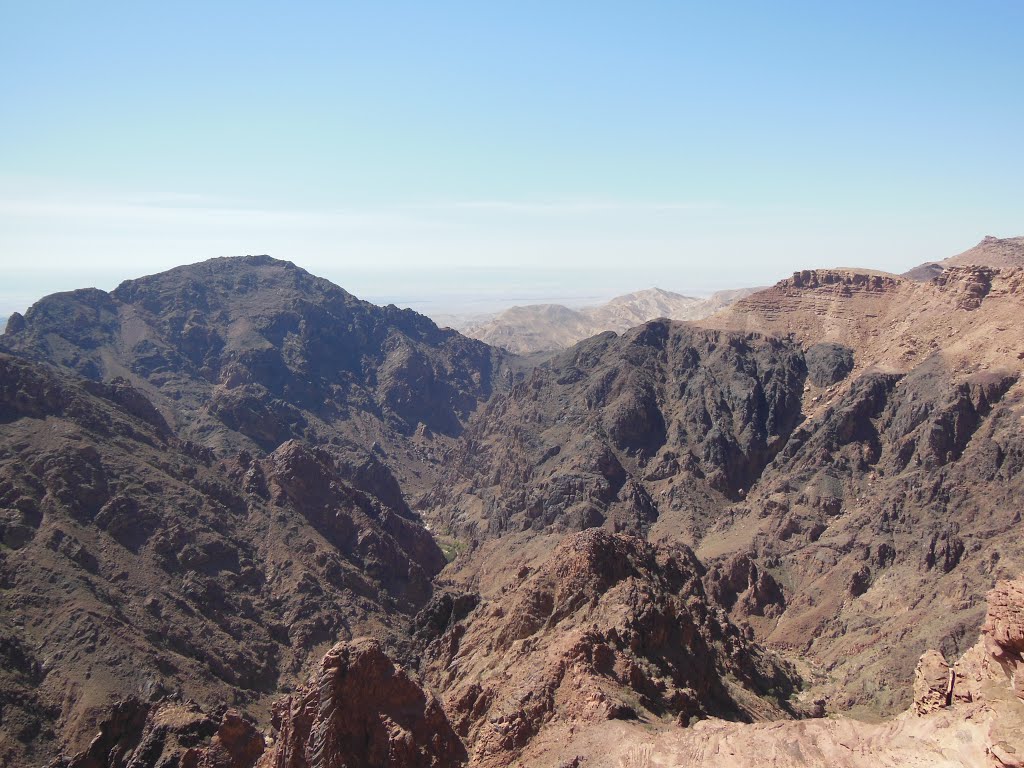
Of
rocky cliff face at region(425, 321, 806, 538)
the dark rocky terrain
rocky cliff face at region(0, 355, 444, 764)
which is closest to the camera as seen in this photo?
the dark rocky terrain

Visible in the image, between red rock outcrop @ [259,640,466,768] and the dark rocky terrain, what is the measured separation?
140 millimetres

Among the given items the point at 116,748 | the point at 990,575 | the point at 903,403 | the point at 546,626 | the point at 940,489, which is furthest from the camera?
the point at 903,403

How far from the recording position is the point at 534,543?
415 ft

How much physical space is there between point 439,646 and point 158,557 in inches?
1654

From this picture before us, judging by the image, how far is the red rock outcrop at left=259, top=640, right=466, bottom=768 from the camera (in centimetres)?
4012

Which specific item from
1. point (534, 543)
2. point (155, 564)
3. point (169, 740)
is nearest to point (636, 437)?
point (534, 543)

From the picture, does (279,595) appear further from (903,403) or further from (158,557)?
(903,403)

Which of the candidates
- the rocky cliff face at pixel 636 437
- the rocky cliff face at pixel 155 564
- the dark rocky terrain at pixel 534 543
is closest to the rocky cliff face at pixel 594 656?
the dark rocky terrain at pixel 534 543

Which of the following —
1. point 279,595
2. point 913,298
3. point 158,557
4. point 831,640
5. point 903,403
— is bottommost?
point 831,640

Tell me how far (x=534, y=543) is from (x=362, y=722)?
86338 millimetres

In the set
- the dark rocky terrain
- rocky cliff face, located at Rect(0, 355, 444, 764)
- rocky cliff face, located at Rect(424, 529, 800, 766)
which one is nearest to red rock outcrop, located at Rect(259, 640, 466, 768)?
the dark rocky terrain

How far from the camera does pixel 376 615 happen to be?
319 feet

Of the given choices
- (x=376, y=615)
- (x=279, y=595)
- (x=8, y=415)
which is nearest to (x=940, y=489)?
(x=376, y=615)

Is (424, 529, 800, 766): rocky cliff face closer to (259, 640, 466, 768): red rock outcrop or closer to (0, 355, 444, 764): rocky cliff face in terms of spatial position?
(259, 640, 466, 768): red rock outcrop
